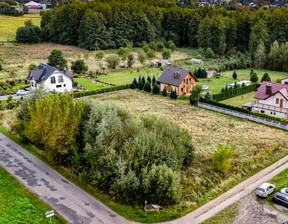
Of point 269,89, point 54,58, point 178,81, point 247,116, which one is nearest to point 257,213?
point 247,116

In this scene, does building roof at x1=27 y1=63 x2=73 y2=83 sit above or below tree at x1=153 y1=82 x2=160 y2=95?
above

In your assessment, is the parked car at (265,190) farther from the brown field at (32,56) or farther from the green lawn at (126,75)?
the brown field at (32,56)

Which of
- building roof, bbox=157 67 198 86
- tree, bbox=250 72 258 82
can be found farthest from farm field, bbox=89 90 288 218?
tree, bbox=250 72 258 82

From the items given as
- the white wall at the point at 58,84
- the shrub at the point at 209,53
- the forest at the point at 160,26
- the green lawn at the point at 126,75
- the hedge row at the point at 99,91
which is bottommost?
the hedge row at the point at 99,91

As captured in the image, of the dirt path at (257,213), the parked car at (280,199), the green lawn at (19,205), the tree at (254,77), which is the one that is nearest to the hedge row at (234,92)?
the tree at (254,77)

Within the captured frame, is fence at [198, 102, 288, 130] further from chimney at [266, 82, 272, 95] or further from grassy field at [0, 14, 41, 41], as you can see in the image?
grassy field at [0, 14, 41, 41]

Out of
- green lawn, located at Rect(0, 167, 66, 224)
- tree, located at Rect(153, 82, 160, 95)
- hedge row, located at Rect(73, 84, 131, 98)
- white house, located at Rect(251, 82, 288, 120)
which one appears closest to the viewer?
green lawn, located at Rect(0, 167, 66, 224)

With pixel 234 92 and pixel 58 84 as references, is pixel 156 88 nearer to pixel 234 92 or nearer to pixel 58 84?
pixel 234 92
